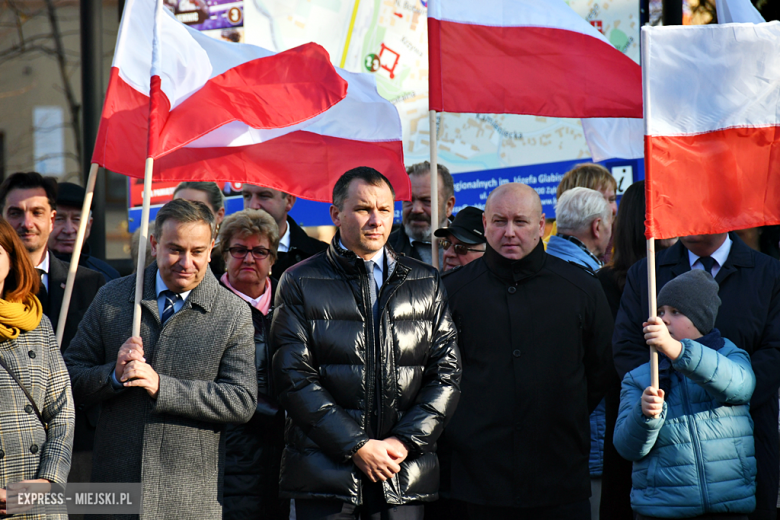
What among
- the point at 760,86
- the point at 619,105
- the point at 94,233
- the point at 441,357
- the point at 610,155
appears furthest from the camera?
the point at 94,233

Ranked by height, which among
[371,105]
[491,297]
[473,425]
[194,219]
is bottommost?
[473,425]

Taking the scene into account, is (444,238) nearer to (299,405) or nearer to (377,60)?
(299,405)

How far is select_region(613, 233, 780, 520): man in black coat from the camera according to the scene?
419 cm

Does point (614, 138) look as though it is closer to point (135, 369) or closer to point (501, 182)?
point (501, 182)

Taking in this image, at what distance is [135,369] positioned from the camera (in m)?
3.70

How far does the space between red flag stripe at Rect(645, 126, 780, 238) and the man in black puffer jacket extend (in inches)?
45.4

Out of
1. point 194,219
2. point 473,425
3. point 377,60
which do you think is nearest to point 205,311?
point 194,219

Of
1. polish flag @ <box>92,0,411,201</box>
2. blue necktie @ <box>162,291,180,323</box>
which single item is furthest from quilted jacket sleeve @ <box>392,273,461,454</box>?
polish flag @ <box>92,0,411,201</box>

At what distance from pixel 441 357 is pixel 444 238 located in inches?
61.9

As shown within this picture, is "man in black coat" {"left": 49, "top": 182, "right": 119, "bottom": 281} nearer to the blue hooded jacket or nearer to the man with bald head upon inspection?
the man with bald head

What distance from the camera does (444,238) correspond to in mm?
5531

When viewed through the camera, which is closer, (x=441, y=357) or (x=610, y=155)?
(x=441, y=357)

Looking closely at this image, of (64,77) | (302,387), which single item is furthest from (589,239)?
(64,77)

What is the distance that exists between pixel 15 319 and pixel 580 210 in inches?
125
